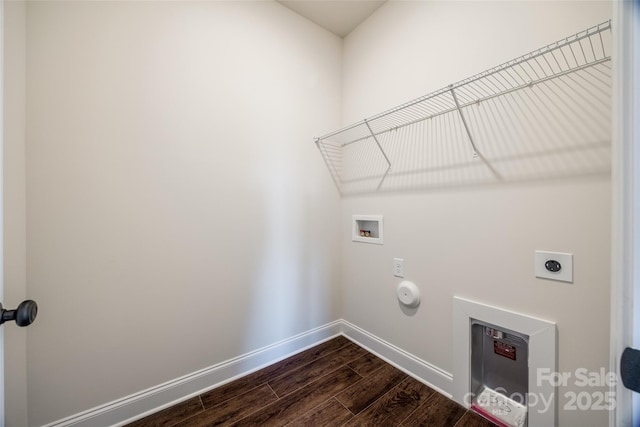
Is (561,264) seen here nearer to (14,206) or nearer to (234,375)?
(234,375)

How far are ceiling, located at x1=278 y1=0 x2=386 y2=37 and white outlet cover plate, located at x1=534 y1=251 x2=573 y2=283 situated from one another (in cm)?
198

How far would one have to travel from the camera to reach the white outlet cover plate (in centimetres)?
99

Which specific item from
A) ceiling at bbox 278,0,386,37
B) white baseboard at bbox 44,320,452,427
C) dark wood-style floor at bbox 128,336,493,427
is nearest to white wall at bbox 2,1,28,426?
white baseboard at bbox 44,320,452,427

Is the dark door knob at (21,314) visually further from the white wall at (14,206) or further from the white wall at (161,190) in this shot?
the white wall at (161,190)

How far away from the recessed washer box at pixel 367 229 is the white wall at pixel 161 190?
371mm

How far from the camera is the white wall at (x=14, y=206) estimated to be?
0.92 metres

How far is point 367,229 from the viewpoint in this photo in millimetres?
1939

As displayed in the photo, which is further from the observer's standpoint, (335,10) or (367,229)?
(367,229)

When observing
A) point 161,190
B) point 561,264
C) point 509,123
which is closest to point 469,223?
point 561,264

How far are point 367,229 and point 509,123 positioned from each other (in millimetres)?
1113

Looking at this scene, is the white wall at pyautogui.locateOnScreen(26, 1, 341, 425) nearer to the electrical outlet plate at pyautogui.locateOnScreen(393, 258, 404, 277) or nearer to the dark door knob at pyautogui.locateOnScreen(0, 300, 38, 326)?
the dark door knob at pyautogui.locateOnScreen(0, 300, 38, 326)

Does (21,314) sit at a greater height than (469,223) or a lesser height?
lesser

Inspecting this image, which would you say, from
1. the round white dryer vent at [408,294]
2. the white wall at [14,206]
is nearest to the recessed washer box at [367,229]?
the round white dryer vent at [408,294]

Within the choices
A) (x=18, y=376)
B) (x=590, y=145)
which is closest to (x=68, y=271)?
(x=18, y=376)
